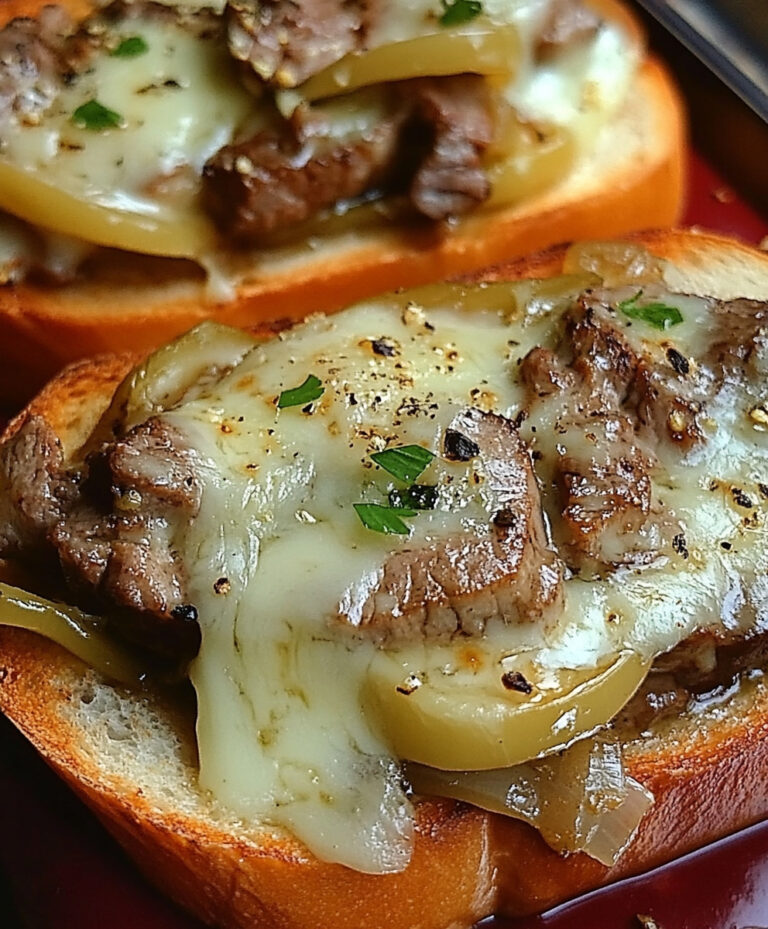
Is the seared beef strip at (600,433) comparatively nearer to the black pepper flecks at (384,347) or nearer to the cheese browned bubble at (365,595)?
the cheese browned bubble at (365,595)

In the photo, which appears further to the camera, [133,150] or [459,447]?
[133,150]

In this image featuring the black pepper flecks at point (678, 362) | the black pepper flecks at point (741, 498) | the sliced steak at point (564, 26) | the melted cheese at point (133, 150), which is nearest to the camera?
the black pepper flecks at point (741, 498)

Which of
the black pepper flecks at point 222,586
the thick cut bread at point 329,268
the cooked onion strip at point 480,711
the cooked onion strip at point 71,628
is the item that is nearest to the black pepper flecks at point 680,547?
the cooked onion strip at point 480,711

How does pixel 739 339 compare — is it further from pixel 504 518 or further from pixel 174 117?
pixel 174 117

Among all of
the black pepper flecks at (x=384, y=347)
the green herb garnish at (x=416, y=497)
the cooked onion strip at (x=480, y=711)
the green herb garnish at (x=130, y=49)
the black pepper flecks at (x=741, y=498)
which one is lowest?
the green herb garnish at (x=130, y=49)

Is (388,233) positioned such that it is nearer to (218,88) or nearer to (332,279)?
(332,279)

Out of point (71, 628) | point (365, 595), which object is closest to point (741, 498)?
point (365, 595)

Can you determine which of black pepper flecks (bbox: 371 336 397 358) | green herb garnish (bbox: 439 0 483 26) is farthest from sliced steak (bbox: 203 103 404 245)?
black pepper flecks (bbox: 371 336 397 358)
